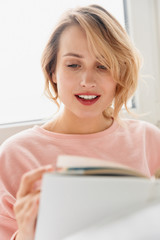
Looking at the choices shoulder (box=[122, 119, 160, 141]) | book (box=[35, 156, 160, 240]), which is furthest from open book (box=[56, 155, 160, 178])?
shoulder (box=[122, 119, 160, 141])

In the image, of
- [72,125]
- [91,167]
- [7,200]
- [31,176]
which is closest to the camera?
[91,167]

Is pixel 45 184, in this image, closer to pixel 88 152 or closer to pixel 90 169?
pixel 90 169

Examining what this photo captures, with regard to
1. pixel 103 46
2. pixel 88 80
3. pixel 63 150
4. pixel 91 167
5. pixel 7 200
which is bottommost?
pixel 7 200

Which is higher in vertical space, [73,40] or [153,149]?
[73,40]

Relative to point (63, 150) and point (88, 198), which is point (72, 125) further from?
point (88, 198)

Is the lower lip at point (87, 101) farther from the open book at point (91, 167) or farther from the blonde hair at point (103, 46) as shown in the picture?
the open book at point (91, 167)

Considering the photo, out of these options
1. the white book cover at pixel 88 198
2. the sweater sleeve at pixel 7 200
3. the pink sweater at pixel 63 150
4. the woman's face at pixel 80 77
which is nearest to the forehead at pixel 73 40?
the woman's face at pixel 80 77

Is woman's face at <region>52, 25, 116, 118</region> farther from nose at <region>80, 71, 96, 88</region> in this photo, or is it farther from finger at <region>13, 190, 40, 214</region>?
finger at <region>13, 190, 40, 214</region>

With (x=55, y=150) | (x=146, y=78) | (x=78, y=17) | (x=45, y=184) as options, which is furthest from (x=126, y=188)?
(x=146, y=78)

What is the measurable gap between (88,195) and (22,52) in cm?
89

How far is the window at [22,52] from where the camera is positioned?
50.7 inches

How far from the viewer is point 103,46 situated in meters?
1.01

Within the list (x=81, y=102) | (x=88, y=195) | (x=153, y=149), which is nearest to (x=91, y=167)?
(x=88, y=195)

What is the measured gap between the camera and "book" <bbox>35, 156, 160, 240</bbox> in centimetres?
58
